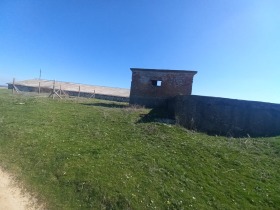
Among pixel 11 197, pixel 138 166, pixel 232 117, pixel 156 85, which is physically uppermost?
pixel 156 85

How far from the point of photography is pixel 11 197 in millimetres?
6137

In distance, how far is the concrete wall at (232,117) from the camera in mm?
12258

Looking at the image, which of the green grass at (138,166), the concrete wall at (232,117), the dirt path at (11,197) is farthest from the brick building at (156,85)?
the dirt path at (11,197)

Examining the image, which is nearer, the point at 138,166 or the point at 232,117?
the point at 138,166

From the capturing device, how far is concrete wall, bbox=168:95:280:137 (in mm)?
12258

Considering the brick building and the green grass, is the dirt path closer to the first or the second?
the green grass

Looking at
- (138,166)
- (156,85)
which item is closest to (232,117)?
(138,166)

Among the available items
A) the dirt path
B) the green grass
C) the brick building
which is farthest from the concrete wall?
the dirt path

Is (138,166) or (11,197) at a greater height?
(138,166)

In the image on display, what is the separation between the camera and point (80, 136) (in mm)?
10398

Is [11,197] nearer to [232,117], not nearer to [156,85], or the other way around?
[232,117]

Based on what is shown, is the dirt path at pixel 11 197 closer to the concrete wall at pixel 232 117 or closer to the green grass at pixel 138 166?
the green grass at pixel 138 166

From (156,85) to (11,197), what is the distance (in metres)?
16.4

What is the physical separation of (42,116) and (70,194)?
8.37 m
